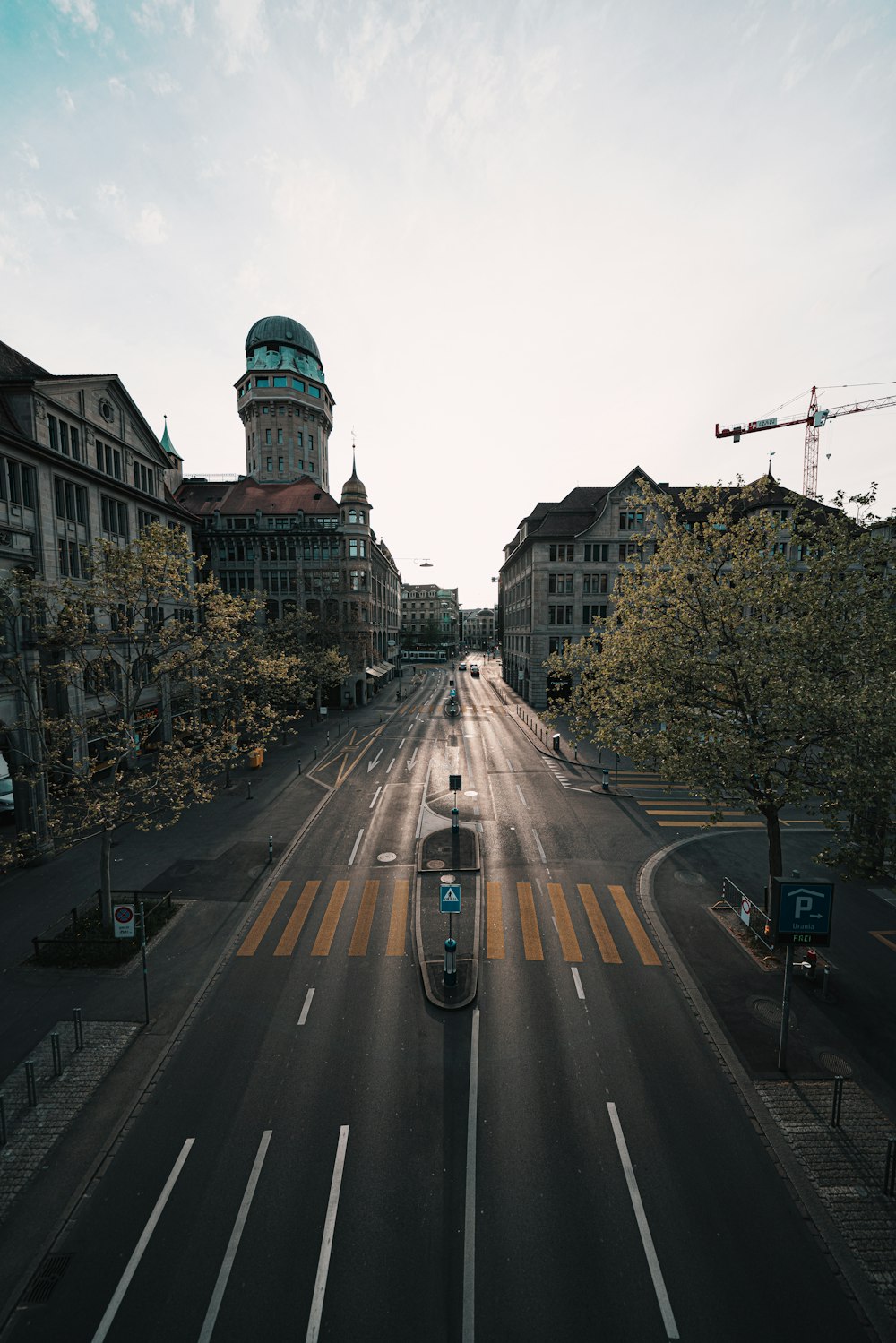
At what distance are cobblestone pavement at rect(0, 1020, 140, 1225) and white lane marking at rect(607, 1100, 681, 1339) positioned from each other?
9.73 meters

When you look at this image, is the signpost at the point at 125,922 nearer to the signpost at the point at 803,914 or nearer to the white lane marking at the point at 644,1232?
the white lane marking at the point at 644,1232

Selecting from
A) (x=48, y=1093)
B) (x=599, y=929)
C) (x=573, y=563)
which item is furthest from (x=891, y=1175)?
(x=573, y=563)

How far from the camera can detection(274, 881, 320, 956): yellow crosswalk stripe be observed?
14766mm

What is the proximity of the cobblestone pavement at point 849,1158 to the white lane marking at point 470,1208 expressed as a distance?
5.49 metres

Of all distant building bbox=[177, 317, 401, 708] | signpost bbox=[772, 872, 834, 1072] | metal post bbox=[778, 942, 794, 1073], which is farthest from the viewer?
distant building bbox=[177, 317, 401, 708]

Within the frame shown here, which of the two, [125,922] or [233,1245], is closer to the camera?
[233,1245]

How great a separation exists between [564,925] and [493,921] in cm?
214

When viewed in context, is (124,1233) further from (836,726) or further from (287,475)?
(287,475)

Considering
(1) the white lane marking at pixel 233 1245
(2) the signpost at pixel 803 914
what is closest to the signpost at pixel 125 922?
(1) the white lane marking at pixel 233 1245

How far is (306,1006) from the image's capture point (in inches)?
493

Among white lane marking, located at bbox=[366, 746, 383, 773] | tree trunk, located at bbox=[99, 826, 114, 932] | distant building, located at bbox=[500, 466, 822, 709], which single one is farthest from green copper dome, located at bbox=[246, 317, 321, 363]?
tree trunk, located at bbox=[99, 826, 114, 932]

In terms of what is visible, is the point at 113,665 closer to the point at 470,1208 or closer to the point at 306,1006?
the point at 306,1006

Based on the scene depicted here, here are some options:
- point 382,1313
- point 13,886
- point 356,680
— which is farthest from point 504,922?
point 356,680

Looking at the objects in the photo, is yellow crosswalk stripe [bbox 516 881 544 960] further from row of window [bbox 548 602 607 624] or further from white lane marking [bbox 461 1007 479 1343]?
row of window [bbox 548 602 607 624]
